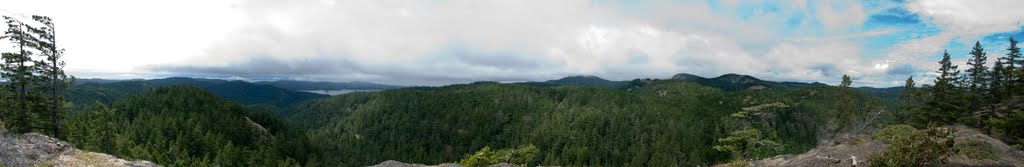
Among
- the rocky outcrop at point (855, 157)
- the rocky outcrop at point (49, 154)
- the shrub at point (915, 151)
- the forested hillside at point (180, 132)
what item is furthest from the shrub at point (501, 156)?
the forested hillside at point (180, 132)

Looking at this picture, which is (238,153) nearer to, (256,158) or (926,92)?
(256,158)

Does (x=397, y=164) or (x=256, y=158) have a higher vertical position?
(x=397, y=164)

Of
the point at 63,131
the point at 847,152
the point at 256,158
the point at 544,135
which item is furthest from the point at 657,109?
the point at 63,131

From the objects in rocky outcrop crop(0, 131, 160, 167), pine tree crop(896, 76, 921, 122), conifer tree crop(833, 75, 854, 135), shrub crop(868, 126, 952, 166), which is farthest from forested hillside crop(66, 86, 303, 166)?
pine tree crop(896, 76, 921, 122)

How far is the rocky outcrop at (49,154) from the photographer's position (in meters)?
18.7

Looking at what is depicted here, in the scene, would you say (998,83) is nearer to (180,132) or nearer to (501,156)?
(501,156)

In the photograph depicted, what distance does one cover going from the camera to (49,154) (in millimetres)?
21406

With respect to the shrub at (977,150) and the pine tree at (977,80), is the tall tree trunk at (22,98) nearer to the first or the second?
the shrub at (977,150)

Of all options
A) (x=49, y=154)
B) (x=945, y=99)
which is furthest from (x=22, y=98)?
(x=945, y=99)

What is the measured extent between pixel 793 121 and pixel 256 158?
704 ft

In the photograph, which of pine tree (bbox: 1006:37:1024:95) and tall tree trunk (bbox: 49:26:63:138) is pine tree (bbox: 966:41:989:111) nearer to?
pine tree (bbox: 1006:37:1024:95)

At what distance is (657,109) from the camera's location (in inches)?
7869

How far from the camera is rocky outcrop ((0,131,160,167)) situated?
61.3ft

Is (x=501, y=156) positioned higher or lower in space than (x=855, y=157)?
lower
